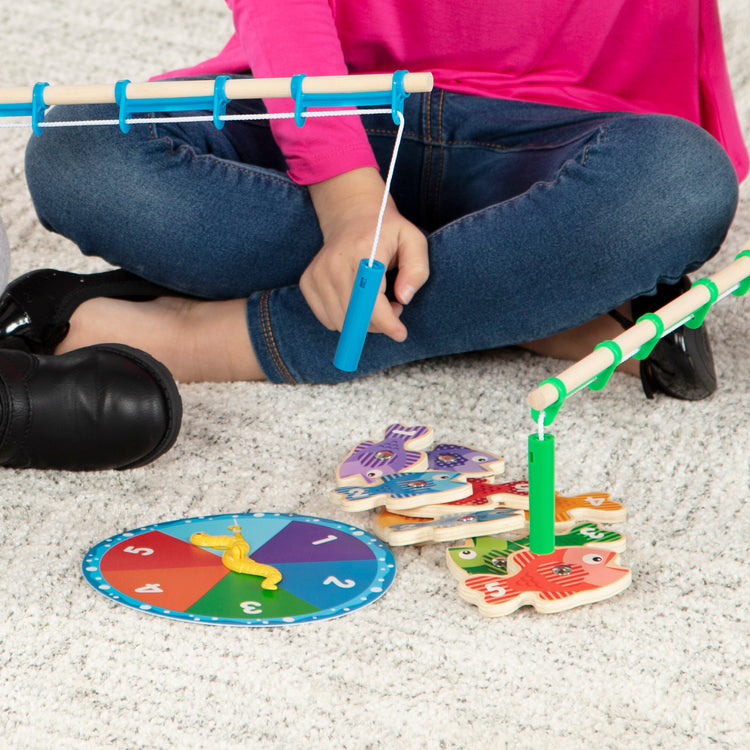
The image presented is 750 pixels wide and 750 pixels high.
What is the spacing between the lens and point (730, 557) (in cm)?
60

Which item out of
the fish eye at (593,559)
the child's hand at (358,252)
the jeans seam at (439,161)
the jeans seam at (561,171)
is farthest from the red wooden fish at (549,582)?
the jeans seam at (439,161)

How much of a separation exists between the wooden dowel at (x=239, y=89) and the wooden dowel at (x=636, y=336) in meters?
0.18

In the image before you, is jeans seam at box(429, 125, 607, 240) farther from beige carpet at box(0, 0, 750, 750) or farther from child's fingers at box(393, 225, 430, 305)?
beige carpet at box(0, 0, 750, 750)

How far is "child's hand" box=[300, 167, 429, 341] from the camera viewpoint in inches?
28.1

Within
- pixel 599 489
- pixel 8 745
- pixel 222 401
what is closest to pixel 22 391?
pixel 222 401

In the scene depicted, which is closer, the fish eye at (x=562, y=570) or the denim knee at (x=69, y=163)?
the fish eye at (x=562, y=570)

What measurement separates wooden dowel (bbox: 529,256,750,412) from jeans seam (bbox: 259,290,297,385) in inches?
13.3

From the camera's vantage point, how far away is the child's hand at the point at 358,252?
2.35 ft

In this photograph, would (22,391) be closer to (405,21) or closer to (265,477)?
(265,477)

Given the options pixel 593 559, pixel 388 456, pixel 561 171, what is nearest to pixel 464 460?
pixel 388 456

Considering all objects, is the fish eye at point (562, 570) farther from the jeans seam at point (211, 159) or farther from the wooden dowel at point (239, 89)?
the jeans seam at point (211, 159)

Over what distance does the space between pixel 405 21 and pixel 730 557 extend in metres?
0.59

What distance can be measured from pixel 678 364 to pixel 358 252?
0.33m

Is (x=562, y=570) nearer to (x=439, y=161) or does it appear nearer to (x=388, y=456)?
(x=388, y=456)
